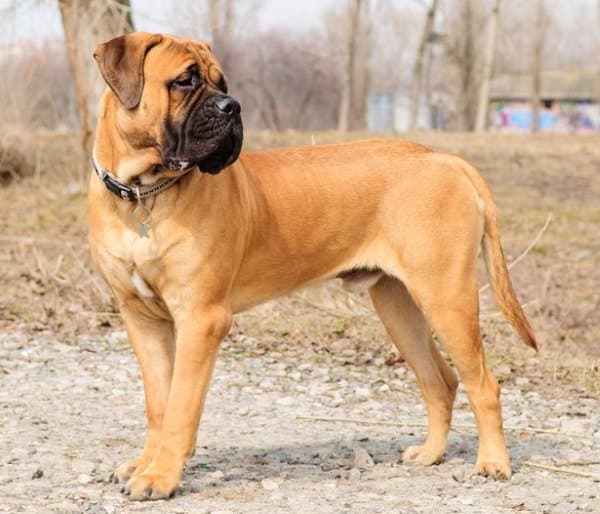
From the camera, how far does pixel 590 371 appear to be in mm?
7590

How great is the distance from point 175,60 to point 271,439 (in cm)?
227

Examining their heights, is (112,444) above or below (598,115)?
above

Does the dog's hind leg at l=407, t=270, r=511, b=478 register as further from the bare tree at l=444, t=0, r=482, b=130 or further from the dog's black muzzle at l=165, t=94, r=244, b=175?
the bare tree at l=444, t=0, r=482, b=130

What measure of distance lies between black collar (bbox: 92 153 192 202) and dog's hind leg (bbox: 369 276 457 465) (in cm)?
146

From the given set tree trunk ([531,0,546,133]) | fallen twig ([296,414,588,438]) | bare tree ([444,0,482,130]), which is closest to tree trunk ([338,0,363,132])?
bare tree ([444,0,482,130])

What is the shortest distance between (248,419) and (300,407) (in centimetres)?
45

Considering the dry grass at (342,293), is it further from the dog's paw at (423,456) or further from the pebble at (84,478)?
the pebble at (84,478)

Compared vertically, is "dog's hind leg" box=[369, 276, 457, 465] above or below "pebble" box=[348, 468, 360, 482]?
above

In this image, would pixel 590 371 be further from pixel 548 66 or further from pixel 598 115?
pixel 548 66

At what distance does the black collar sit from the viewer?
475 cm

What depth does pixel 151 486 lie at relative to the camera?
4637 mm

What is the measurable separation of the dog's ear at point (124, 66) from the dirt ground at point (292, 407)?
168 centimetres

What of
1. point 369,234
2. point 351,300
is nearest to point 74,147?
point 351,300

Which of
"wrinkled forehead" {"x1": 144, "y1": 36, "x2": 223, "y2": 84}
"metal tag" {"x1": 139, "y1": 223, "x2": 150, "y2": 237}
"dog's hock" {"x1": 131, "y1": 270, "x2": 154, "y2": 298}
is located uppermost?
"wrinkled forehead" {"x1": 144, "y1": 36, "x2": 223, "y2": 84}
